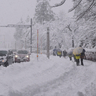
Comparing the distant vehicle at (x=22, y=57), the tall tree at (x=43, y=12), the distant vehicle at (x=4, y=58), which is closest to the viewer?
the distant vehicle at (x=4, y=58)

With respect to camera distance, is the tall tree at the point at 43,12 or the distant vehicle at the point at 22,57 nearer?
the distant vehicle at the point at 22,57

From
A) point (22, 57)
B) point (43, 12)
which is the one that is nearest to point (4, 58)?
point (22, 57)

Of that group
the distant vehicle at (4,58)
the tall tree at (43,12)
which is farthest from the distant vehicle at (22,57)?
the tall tree at (43,12)

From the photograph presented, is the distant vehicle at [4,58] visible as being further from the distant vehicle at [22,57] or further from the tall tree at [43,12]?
the tall tree at [43,12]

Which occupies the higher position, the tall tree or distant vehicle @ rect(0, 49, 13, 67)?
the tall tree

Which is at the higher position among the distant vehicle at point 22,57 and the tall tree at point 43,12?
the tall tree at point 43,12

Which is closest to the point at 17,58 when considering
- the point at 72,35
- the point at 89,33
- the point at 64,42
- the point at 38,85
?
the point at 89,33

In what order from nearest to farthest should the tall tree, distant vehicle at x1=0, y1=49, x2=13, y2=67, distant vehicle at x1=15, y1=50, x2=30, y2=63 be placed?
distant vehicle at x1=0, y1=49, x2=13, y2=67 → distant vehicle at x1=15, y1=50, x2=30, y2=63 → the tall tree

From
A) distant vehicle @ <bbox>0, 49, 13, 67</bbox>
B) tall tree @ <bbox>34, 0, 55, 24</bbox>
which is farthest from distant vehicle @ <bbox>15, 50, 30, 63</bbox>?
tall tree @ <bbox>34, 0, 55, 24</bbox>

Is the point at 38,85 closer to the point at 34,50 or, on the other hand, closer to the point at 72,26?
the point at 72,26

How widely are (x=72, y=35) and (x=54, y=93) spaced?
26.8 m

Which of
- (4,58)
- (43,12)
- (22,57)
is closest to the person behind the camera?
(4,58)

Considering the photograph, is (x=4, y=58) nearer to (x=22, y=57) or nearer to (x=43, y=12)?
(x=22, y=57)

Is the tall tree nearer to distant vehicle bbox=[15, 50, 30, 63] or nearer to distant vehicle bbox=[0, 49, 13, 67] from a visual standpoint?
distant vehicle bbox=[15, 50, 30, 63]
